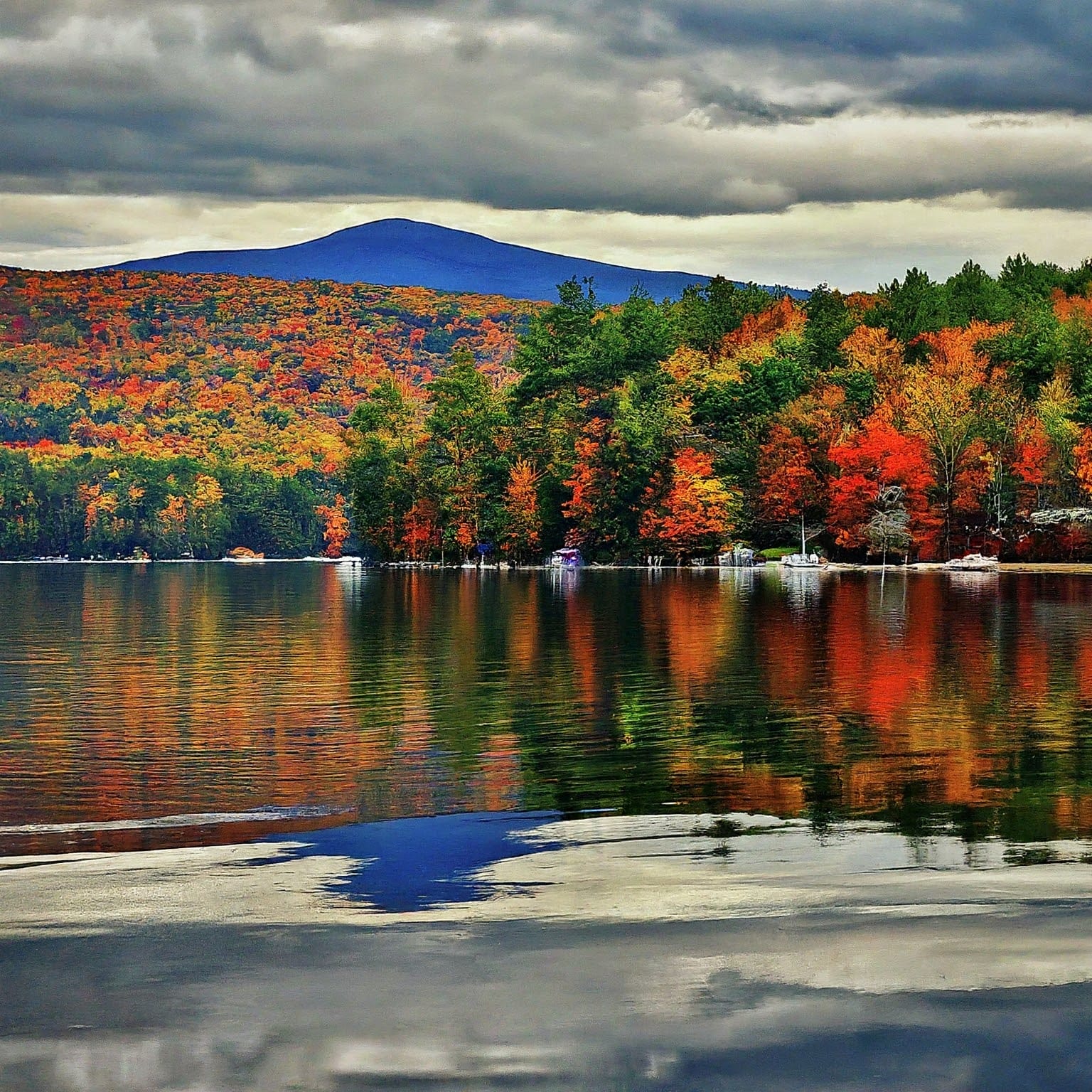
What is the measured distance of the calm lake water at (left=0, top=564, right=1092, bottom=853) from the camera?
16625mm

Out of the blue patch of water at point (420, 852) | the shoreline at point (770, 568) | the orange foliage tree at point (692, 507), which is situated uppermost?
the orange foliage tree at point (692, 507)

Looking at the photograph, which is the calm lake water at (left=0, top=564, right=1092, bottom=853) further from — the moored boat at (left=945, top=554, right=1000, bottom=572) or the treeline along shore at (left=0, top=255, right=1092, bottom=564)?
the treeline along shore at (left=0, top=255, right=1092, bottom=564)

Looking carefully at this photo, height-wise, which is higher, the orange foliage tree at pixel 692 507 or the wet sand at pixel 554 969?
the orange foliage tree at pixel 692 507

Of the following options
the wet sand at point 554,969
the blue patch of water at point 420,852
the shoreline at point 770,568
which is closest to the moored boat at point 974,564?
the shoreline at point 770,568

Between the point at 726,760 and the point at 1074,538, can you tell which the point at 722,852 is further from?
the point at 1074,538

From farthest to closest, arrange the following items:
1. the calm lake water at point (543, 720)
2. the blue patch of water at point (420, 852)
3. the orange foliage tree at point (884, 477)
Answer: the orange foliage tree at point (884, 477) < the calm lake water at point (543, 720) < the blue patch of water at point (420, 852)

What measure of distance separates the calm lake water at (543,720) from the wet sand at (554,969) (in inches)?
96.6

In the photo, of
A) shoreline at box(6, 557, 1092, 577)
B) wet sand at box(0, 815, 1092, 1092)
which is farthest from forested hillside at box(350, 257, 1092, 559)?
wet sand at box(0, 815, 1092, 1092)

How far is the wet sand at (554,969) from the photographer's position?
8164mm

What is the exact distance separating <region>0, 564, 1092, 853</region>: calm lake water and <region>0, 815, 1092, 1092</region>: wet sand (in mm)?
2455

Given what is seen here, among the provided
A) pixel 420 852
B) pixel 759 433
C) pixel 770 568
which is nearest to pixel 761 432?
pixel 759 433

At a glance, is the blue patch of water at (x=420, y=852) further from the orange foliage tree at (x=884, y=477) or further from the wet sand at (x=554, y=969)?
the orange foliage tree at (x=884, y=477)

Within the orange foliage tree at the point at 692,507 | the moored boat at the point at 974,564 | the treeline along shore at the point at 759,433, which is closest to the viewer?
the moored boat at the point at 974,564

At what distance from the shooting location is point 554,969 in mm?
9773
